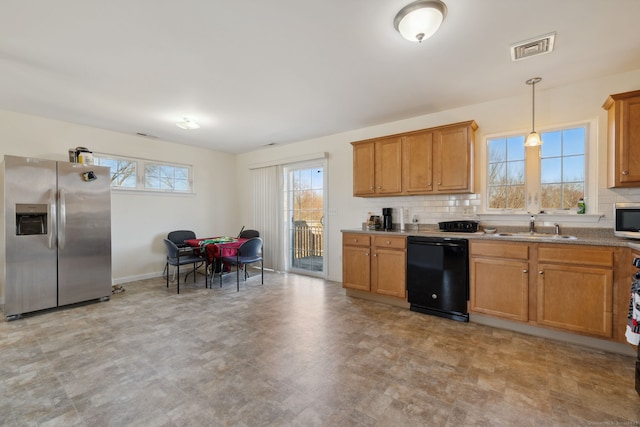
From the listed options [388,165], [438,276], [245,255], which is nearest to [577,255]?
[438,276]

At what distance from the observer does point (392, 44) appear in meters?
2.28

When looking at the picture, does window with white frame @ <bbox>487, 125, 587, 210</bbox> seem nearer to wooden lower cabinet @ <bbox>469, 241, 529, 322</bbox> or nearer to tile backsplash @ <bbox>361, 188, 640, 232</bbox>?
tile backsplash @ <bbox>361, 188, 640, 232</bbox>

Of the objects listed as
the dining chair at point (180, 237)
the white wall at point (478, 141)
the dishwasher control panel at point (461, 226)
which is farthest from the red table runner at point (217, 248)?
the dishwasher control panel at point (461, 226)

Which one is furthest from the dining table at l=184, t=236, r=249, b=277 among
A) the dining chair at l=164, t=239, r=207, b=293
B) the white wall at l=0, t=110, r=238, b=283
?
the white wall at l=0, t=110, r=238, b=283

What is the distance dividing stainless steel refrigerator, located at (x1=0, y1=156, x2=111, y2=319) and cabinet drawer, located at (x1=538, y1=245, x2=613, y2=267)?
17.2 feet

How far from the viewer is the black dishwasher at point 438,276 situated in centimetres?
306

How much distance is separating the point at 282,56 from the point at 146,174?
→ 3.91 meters

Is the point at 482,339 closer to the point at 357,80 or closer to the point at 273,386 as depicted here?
the point at 273,386

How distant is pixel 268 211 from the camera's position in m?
5.87

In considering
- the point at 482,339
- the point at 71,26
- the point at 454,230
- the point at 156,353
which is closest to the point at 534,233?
the point at 454,230

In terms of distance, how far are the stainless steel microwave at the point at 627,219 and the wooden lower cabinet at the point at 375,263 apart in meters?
1.93

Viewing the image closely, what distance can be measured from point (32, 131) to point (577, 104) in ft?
22.6

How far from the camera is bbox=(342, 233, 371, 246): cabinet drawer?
383 cm

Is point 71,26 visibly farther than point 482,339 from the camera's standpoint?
No
